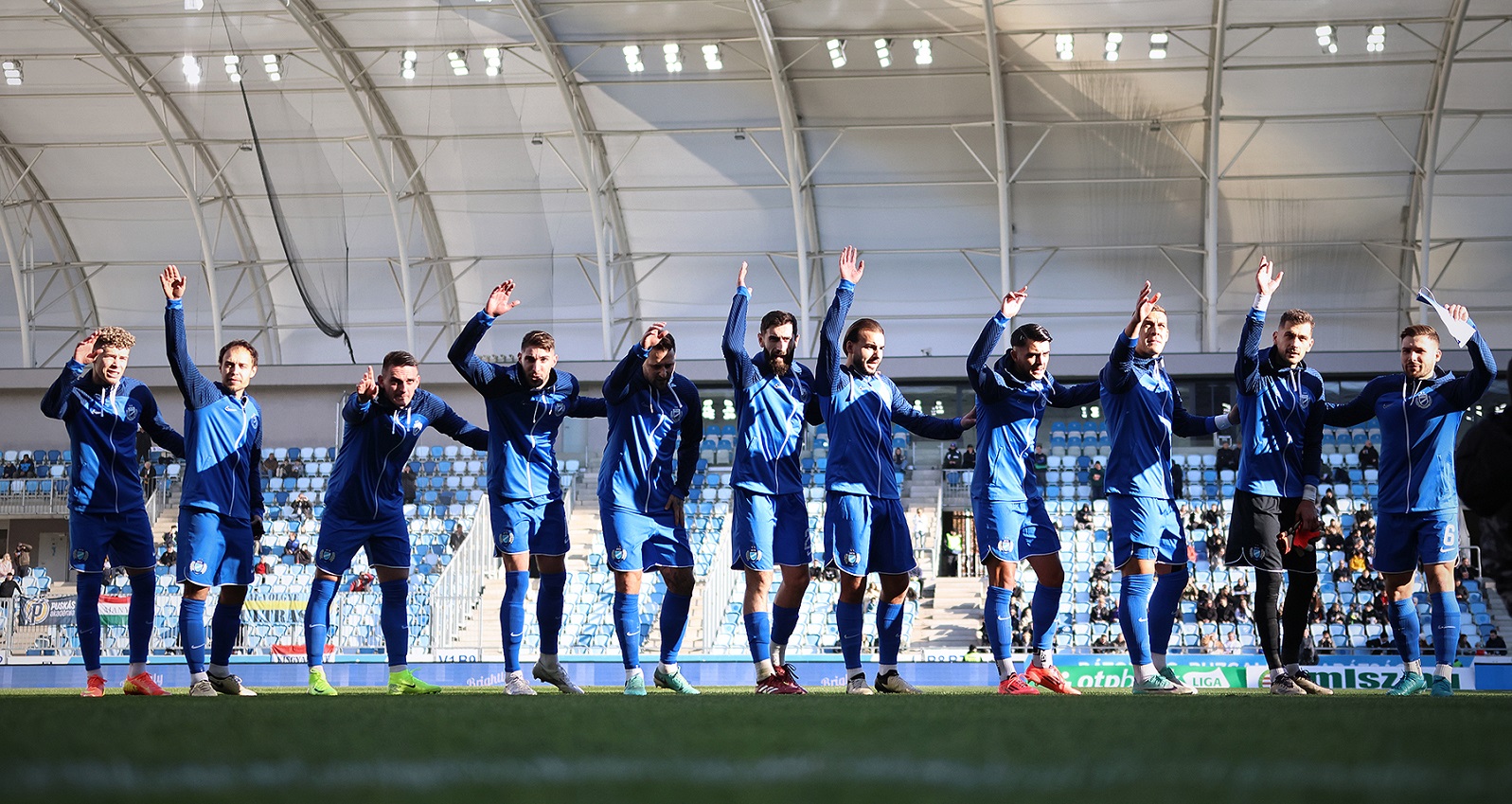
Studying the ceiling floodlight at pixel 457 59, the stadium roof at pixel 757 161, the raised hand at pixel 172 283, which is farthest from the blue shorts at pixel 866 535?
the ceiling floodlight at pixel 457 59

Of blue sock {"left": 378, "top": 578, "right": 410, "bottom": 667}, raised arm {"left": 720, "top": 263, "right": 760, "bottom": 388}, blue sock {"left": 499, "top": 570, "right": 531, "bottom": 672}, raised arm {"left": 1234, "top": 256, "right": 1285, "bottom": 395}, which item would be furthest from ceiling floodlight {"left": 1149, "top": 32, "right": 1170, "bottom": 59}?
blue sock {"left": 378, "top": 578, "right": 410, "bottom": 667}

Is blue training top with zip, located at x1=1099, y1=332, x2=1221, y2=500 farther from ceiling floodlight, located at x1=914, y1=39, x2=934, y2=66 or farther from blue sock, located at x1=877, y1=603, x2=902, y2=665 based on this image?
ceiling floodlight, located at x1=914, y1=39, x2=934, y2=66

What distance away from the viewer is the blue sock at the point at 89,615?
22.6ft

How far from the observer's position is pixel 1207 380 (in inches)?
894

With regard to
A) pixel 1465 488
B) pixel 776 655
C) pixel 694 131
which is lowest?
pixel 776 655

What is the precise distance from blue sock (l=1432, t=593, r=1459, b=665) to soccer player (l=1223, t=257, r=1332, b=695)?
0.59 metres

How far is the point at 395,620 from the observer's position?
6.94m

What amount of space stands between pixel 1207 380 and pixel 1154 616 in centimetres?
1691

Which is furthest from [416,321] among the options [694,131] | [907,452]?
[907,452]

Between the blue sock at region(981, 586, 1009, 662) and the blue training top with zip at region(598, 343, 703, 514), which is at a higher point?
the blue training top with zip at region(598, 343, 703, 514)

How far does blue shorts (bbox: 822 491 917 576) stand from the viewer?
668 centimetres

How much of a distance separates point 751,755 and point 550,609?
418cm

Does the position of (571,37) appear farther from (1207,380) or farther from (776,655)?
(776,655)

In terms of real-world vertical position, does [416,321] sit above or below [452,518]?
above
